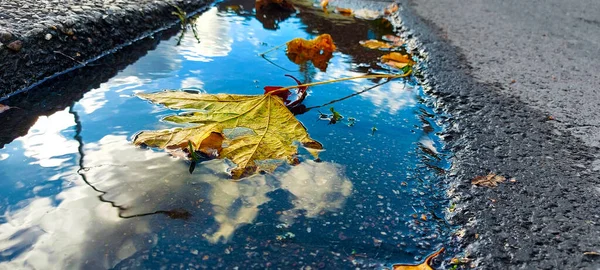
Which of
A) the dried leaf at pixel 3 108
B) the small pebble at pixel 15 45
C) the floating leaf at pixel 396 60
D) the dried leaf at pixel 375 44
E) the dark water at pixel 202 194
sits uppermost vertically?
the small pebble at pixel 15 45

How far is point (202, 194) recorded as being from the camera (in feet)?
3.93

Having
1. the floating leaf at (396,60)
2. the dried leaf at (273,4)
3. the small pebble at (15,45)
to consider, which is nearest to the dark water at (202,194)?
the small pebble at (15,45)

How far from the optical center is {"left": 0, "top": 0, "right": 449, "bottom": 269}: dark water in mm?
1015

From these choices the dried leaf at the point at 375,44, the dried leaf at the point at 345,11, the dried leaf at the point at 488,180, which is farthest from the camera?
the dried leaf at the point at 345,11

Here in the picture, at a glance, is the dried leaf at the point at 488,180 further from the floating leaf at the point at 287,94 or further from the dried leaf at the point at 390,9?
the dried leaf at the point at 390,9

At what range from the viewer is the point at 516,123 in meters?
1.64

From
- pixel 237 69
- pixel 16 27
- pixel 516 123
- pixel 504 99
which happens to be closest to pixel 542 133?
pixel 516 123

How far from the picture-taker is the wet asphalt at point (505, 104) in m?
1.09

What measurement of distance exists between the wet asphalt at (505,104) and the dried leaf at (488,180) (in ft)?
0.06

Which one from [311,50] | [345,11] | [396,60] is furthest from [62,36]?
[345,11]

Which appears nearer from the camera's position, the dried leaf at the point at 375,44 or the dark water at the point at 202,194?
the dark water at the point at 202,194

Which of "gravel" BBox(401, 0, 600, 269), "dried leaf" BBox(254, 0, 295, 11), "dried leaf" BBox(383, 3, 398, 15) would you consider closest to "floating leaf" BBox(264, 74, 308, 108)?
"gravel" BBox(401, 0, 600, 269)

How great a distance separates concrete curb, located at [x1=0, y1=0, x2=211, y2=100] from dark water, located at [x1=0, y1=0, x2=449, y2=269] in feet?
0.40

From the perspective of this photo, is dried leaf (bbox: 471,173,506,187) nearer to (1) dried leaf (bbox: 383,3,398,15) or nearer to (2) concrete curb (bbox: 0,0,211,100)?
(2) concrete curb (bbox: 0,0,211,100)
